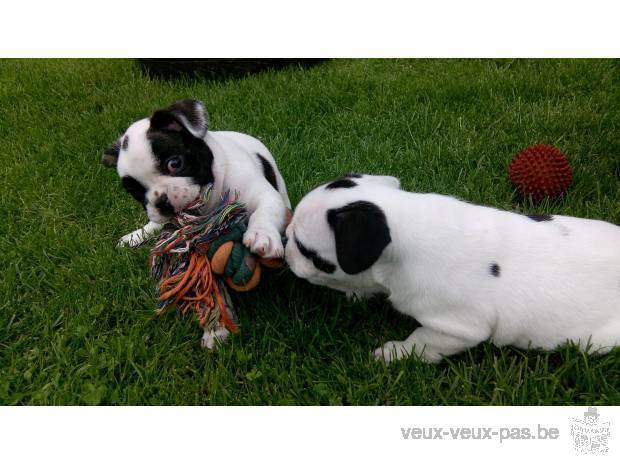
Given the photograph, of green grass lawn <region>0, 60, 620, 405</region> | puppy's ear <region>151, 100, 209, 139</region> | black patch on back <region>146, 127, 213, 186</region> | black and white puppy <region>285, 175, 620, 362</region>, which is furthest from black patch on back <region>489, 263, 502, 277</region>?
puppy's ear <region>151, 100, 209, 139</region>

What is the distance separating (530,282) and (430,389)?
758 mm

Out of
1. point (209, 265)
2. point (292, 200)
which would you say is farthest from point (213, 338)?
point (292, 200)

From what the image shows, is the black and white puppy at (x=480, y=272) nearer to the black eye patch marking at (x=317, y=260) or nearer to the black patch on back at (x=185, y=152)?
the black eye patch marking at (x=317, y=260)

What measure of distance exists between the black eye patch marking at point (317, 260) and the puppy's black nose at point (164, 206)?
34.2 inches

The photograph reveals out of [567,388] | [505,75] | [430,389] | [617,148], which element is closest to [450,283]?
[430,389]

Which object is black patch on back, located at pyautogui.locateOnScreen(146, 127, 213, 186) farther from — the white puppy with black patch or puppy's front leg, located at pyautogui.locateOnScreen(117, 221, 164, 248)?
puppy's front leg, located at pyautogui.locateOnScreen(117, 221, 164, 248)

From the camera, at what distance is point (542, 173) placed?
12.7ft

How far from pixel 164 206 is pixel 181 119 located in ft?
1.81

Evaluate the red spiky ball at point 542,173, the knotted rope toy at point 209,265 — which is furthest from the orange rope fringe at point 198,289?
the red spiky ball at point 542,173

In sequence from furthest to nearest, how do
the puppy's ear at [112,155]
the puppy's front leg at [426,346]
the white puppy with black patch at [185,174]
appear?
1. the puppy's ear at [112,155]
2. the white puppy with black patch at [185,174]
3. the puppy's front leg at [426,346]

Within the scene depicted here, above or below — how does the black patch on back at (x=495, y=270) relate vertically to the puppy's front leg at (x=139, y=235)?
above

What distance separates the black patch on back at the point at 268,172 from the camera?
12.1ft
